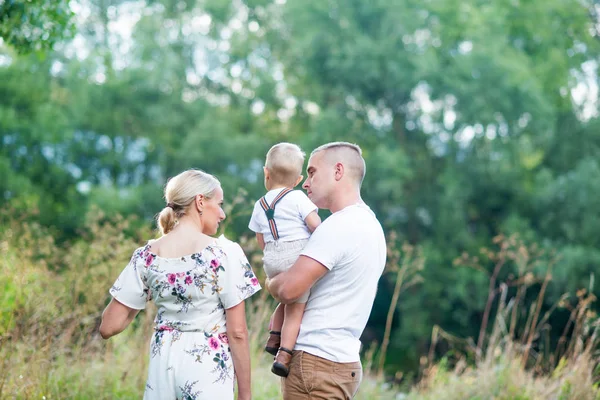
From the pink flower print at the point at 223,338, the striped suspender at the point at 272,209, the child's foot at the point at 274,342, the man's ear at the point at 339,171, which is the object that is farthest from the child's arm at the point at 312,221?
the pink flower print at the point at 223,338

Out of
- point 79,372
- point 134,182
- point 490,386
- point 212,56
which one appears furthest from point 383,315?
point 79,372

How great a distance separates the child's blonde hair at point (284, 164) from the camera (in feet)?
10.6

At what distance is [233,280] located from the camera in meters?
2.80

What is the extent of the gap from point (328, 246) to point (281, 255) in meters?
0.33

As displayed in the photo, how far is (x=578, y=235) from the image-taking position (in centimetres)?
1609

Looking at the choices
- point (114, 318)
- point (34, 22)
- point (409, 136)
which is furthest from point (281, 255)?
point (409, 136)

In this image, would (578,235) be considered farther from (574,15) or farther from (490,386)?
(490,386)

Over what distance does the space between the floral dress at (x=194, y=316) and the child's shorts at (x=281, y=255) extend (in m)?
0.18

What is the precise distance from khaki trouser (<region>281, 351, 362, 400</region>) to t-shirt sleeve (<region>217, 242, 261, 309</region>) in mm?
311

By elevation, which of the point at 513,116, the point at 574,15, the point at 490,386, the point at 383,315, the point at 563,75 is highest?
the point at 574,15

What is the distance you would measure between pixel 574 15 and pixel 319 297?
20272 millimetres

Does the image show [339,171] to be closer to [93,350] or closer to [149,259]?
[149,259]

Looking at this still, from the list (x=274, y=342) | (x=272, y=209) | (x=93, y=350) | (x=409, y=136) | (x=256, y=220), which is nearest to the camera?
(x=274, y=342)

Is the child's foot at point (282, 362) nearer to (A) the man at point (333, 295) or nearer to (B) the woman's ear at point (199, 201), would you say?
(A) the man at point (333, 295)
